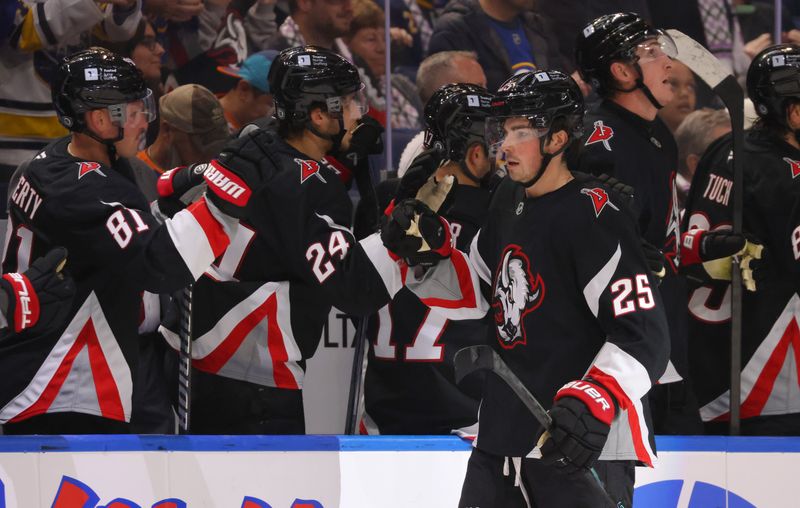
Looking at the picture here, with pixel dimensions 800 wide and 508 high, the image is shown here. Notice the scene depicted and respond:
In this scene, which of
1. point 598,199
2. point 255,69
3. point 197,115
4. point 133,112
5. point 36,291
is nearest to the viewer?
point 598,199

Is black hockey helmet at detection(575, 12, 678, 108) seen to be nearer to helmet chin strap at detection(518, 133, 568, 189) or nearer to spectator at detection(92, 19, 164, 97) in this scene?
helmet chin strap at detection(518, 133, 568, 189)

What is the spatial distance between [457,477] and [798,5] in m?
2.71

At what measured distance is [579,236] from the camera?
98.9 inches

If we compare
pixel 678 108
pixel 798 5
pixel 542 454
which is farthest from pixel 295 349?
pixel 798 5

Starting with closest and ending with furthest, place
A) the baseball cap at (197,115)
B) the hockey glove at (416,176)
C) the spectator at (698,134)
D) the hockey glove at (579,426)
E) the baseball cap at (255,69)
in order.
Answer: the hockey glove at (579,426) → the hockey glove at (416,176) → the baseball cap at (197,115) → the baseball cap at (255,69) → the spectator at (698,134)

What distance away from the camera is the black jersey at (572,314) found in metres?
2.42

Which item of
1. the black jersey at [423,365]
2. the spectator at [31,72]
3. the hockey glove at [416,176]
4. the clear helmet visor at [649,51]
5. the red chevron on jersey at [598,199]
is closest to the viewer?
the red chevron on jersey at [598,199]

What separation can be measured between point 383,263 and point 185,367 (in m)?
0.66

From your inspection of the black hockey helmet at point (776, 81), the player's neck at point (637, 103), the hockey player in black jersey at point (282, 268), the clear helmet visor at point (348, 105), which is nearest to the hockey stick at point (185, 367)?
the hockey player in black jersey at point (282, 268)

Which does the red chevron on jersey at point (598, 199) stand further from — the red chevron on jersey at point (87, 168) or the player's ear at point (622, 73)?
the red chevron on jersey at point (87, 168)

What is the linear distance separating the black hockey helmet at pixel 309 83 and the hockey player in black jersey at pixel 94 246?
1.02 feet

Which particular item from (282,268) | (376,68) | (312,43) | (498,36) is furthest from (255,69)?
(282,268)

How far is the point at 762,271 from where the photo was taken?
3.47 metres

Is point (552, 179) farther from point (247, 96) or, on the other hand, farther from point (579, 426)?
point (247, 96)
